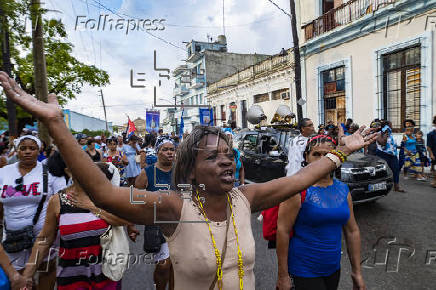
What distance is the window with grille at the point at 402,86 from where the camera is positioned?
9297mm

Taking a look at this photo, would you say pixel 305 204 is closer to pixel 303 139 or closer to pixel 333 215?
pixel 333 215

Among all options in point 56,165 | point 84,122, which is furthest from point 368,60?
point 84,122

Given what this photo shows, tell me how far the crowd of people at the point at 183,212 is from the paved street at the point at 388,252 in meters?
1.22

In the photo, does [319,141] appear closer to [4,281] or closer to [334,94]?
[4,281]

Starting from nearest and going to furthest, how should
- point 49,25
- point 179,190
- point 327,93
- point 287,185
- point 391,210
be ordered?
point 179,190 → point 287,185 → point 391,210 → point 49,25 → point 327,93

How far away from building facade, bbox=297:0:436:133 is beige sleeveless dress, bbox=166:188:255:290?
32.5 feet

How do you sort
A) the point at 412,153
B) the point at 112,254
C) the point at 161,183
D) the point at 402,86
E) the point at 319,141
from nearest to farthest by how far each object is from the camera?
the point at 112,254, the point at 319,141, the point at 161,183, the point at 412,153, the point at 402,86

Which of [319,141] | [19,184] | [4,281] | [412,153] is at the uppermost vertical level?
[319,141]

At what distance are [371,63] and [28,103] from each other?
11959 mm

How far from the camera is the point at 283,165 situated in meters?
6.01

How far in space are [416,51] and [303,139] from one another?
23.6 feet

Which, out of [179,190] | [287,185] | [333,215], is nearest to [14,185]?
[179,190]

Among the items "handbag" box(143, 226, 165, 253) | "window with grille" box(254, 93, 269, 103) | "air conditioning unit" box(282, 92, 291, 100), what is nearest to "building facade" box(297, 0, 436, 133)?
"air conditioning unit" box(282, 92, 291, 100)

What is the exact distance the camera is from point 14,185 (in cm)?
273
